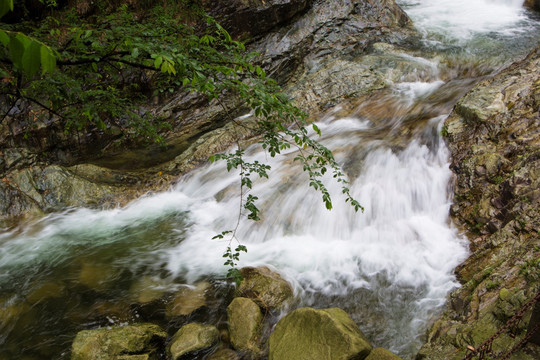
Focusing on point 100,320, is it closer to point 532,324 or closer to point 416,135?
point 532,324

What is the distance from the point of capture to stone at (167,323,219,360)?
3.73 m

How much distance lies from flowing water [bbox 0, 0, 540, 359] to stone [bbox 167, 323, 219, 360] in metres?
0.33

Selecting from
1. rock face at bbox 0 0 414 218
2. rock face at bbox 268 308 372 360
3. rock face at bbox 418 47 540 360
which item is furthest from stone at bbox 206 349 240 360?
rock face at bbox 0 0 414 218

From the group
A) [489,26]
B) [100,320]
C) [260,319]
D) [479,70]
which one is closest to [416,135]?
[479,70]

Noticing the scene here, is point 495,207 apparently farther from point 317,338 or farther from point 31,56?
point 31,56

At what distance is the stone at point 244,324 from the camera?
3.82 metres

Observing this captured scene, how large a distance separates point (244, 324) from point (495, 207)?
3.62 metres

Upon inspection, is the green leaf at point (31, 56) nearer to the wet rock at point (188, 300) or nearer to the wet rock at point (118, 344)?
the wet rock at point (118, 344)

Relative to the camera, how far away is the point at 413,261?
4695 mm

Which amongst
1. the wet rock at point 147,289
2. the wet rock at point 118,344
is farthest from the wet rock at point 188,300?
the wet rock at point 118,344

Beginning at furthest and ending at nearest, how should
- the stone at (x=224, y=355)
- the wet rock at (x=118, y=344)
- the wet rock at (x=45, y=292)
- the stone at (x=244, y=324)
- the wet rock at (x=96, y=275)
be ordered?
the wet rock at (x=96, y=275) → the wet rock at (x=45, y=292) → the stone at (x=244, y=324) → the stone at (x=224, y=355) → the wet rock at (x=118, y=344)

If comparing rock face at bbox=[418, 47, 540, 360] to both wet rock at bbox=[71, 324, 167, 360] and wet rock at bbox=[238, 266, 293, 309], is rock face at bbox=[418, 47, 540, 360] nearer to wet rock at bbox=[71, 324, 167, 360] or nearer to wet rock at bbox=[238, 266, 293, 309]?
wet rock at bbox=[238, 266, 293, 309]

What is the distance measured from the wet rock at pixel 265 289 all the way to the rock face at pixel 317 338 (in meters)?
0.83

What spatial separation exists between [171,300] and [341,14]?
10.5m
